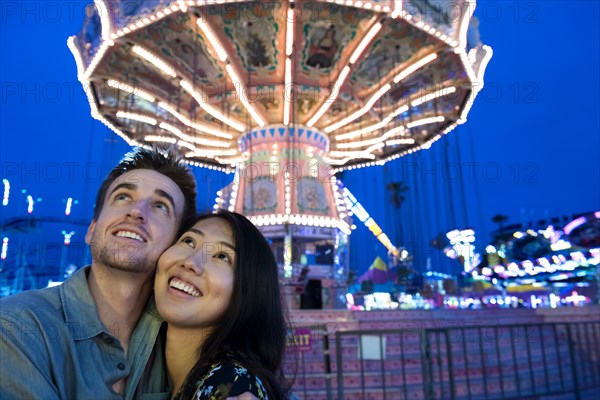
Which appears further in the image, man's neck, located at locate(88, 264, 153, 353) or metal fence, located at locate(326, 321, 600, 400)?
metal fence, located at locate(326, 321, 600, 400)

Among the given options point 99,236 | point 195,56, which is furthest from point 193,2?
point 99,236

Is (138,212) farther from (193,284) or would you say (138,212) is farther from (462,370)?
(462,370)

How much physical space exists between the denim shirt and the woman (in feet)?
0.45

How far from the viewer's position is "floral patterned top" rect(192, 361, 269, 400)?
133 cm

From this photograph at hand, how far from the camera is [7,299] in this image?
1.37 meters

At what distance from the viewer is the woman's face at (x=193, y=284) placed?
171 cm

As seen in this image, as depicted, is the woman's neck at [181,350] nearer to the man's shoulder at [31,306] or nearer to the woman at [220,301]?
the woman at [220,301]

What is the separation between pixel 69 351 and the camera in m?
1.40

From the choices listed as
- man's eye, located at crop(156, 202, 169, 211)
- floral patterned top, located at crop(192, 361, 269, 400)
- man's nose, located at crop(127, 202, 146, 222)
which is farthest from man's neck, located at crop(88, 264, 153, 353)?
floral patterned top, located at crop(192, 361, 269, 400)

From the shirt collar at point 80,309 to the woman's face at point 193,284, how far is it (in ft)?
0.82

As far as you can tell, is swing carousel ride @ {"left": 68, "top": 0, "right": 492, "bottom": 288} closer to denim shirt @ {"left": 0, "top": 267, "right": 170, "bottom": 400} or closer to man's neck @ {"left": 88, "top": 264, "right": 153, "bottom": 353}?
man's neck @ {"left": 88, "top": 264, "right": 153, "bottom": 353}

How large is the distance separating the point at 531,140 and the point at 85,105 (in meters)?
69.1

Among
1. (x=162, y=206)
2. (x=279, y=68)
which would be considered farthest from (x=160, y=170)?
(x=279, y=68)

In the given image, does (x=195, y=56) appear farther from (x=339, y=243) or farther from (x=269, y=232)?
(x=339, y=243)
